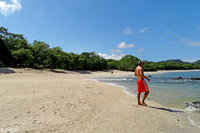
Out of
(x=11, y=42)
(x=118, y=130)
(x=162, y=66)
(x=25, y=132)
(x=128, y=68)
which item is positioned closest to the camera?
(x=25, y=132)

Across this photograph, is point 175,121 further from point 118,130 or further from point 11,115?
point 11,115

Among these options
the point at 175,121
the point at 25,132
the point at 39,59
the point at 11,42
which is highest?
the point at 11,42

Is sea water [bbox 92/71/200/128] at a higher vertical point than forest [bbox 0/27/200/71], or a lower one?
lower

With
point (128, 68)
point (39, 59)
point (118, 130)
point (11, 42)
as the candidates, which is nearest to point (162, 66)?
point (128, 68)

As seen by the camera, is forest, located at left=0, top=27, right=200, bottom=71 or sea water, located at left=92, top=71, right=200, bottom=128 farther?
forest, located at left=0, top=27, right=200, bottom=71

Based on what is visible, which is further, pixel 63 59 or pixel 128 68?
pixel 128 68

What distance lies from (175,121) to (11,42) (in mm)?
58656

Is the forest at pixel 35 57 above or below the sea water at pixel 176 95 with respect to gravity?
above

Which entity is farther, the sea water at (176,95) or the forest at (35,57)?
the forest at (35,57)

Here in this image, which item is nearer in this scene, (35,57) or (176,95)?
(176,95)

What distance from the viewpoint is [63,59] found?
49.9 m

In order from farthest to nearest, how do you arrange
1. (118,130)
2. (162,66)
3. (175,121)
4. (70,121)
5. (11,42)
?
(162,66) < (11,42) < (175,121) < (70,121) < (118,130)

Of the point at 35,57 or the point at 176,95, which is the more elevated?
the point at 35,57

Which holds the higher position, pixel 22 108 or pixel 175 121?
pixel 22 108
